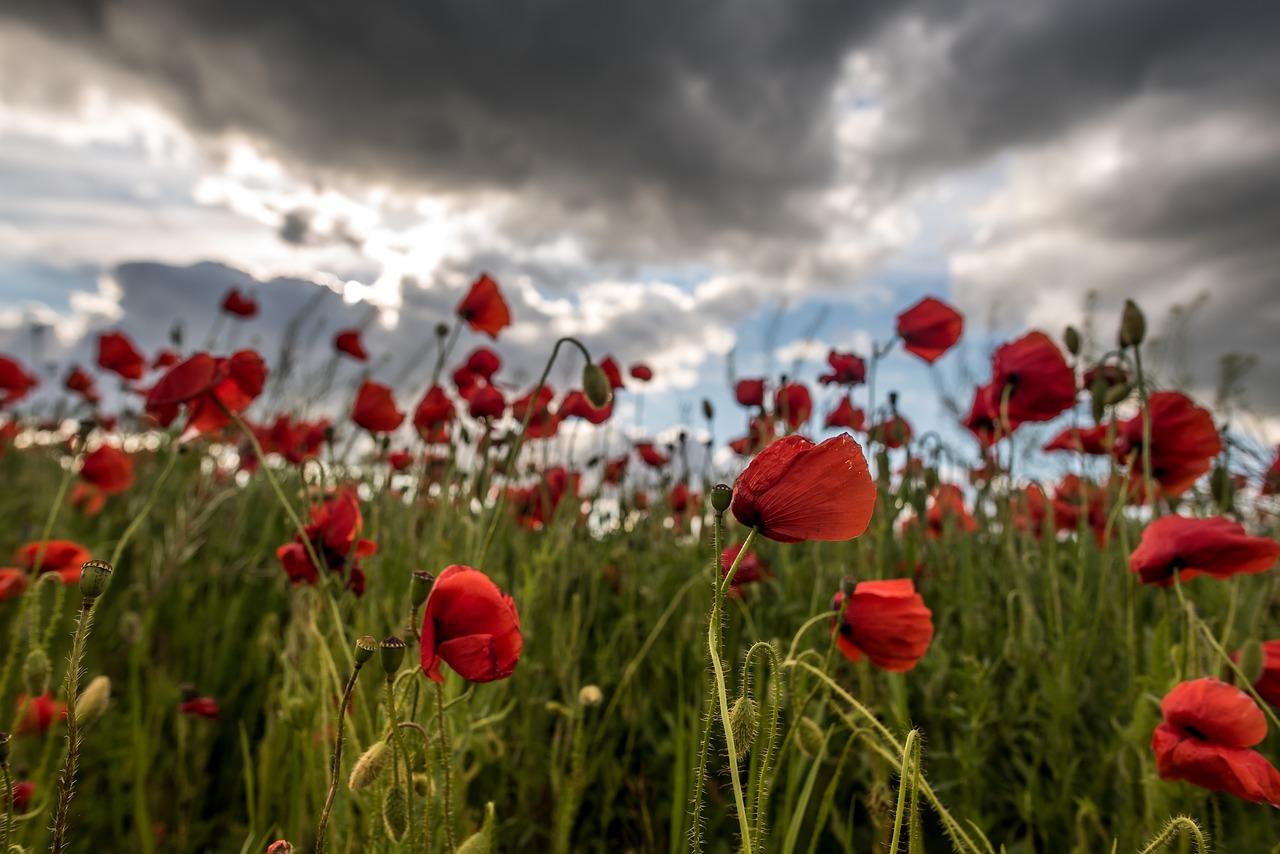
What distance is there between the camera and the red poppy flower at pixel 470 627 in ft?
3.26

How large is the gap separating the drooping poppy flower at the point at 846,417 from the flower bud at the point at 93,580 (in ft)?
8.11

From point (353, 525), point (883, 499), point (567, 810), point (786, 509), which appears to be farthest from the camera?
point (883, 499)

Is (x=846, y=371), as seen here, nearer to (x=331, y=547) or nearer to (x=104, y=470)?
(x=331, y=547)

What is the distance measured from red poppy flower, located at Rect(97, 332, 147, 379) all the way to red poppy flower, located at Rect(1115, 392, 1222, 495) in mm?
3716

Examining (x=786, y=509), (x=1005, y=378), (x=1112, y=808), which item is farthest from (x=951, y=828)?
(x=1005, y=378)

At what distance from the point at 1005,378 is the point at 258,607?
3.05 m

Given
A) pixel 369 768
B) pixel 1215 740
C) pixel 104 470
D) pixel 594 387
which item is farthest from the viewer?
pixel 104 470

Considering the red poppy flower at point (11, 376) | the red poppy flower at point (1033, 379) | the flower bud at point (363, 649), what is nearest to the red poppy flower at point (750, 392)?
the red poppy flower at point (1033, 379)

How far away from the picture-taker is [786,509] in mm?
859

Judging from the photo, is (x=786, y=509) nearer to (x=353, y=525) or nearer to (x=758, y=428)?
(x=353, y=525)

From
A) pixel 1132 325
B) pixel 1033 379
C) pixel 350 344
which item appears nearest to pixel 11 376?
pixel 350 344

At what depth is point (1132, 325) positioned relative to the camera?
5.94ft

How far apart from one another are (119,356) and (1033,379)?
11.5ft

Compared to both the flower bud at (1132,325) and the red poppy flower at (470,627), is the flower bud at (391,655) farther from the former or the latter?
the flower bud at (1132,325)
